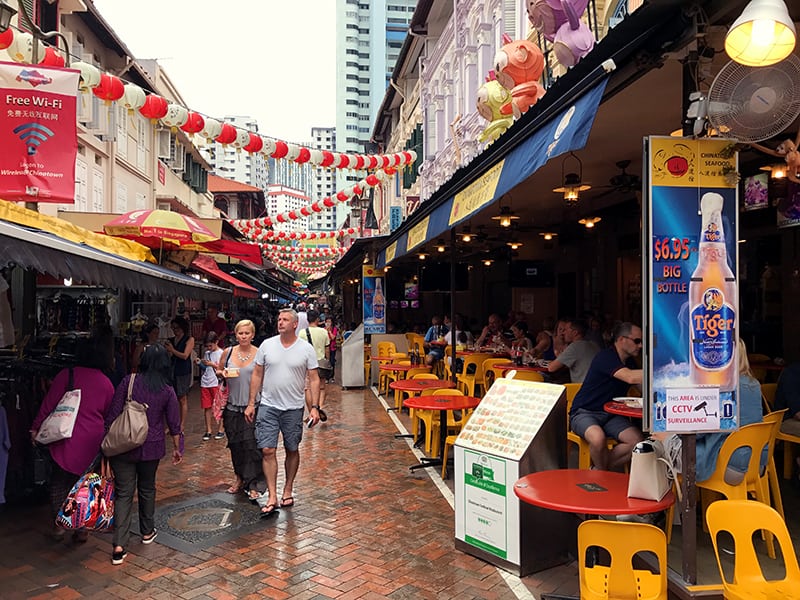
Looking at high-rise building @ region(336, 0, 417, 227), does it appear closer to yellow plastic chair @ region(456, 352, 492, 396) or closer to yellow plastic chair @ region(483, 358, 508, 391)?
yellow plastic chair @ region(456, 352, 492, 396)

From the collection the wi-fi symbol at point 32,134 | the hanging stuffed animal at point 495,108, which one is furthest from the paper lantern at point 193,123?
the hanging stuffed animal at point 495,108

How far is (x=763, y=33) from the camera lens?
273cm

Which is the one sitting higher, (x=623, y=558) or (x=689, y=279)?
(x=689, y=279)

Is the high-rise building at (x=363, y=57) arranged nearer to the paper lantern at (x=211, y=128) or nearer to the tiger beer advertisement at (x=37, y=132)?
the paper lantern at (x=211, y=128)

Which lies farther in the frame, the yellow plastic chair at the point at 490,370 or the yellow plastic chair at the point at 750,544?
the yellow plastic chair at the point at 490,370

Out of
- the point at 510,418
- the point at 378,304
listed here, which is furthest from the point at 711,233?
the point at 378,304

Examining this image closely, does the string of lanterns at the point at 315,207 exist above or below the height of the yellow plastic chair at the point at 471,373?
above

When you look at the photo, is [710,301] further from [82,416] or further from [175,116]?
[175,116]

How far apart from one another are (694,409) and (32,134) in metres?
6.70

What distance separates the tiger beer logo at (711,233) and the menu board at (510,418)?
163 centimetres

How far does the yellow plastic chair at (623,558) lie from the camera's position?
3070 mm

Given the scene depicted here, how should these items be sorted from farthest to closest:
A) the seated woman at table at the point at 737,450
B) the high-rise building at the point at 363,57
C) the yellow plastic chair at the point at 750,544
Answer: the high-rise building at the point at 363,57 < the seated woman at table at the point at 737,450 < the yellow plastic chair at the point at 750,544

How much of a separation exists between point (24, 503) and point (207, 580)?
283 centimetres

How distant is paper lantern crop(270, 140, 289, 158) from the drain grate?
6.64m
